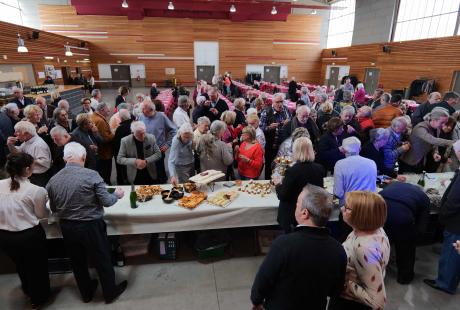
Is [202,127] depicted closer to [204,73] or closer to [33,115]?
[33,115]

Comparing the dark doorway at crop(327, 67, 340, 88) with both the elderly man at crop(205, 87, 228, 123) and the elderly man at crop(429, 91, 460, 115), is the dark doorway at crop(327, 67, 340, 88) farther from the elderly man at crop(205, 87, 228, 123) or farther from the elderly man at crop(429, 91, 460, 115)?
the elderly man at crop(205, 87, 228, 123)

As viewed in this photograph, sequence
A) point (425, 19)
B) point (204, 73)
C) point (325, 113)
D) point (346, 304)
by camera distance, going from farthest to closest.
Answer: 1. point (204, 73)
2. point (425, 19)
3. point (325, 113)
4. point (346, 304)

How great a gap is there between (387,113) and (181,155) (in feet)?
13.1

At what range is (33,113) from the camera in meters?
4.20

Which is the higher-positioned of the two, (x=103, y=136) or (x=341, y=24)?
(x=341, y=24)

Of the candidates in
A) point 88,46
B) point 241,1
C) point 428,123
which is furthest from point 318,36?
point 428,123

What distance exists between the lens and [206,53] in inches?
832

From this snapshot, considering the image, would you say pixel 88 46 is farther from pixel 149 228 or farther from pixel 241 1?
pixel 149 228

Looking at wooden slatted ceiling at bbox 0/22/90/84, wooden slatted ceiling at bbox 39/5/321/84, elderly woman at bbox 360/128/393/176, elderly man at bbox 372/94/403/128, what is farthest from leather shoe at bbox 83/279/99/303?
wooden slatted ceiling at bbox 39/5/321/84

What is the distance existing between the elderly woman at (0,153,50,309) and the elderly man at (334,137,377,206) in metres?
2.95

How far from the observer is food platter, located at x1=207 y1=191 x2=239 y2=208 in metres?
3.09

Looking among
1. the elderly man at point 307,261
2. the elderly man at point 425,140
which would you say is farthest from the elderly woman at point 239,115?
the elderly man at point 307,261

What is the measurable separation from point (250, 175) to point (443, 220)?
230 centimetres

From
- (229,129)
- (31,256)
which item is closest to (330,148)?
(229,129)
